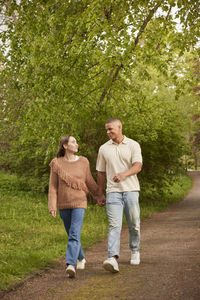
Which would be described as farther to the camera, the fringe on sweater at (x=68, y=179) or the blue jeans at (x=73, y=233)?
the fringe on sweater at (x=68, y=179)

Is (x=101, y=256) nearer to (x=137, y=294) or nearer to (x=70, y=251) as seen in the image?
(x=70, y=251)

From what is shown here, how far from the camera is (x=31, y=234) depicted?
9.66 metres

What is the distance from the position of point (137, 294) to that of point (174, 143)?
12848 millimetres

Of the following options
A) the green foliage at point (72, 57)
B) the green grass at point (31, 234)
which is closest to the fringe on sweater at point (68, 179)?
the green grass at point (31, 234)

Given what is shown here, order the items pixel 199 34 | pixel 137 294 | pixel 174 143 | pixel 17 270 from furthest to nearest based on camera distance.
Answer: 1. pixel 174 143
2. pixel 199 34
3. pixel 17 270
4. pixel 137 294

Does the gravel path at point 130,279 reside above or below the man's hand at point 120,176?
below

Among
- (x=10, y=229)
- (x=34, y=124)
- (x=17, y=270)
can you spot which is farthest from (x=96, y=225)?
(x=17, y=270)

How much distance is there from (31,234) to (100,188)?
4247 millimetres

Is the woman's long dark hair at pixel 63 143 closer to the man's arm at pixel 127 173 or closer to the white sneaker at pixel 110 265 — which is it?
the man's arm at pixel 127 173

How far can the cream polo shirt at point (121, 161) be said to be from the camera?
5902 millimetres

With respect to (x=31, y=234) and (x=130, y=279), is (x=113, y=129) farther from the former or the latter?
(x=31, y=234)

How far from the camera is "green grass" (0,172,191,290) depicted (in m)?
6.47

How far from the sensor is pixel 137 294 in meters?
4.77

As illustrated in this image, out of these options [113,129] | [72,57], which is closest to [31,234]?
[72,57]
